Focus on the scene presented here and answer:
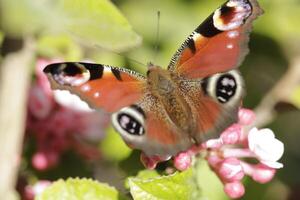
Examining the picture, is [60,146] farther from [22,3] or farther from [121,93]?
[22,3]

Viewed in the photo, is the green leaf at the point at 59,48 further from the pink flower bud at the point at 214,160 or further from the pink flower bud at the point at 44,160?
the pink flower bud at the point at 214,160

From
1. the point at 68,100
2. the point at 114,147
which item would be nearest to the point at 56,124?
the point at 68,100

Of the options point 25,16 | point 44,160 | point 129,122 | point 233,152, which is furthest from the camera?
point 44,160

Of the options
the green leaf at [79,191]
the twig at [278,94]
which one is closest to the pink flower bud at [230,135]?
the green leaf at [79,191]

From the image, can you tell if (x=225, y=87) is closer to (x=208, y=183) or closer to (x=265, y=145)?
(x=265, y=145)

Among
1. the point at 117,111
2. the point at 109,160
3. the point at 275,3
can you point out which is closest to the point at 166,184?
the point at 117,111
